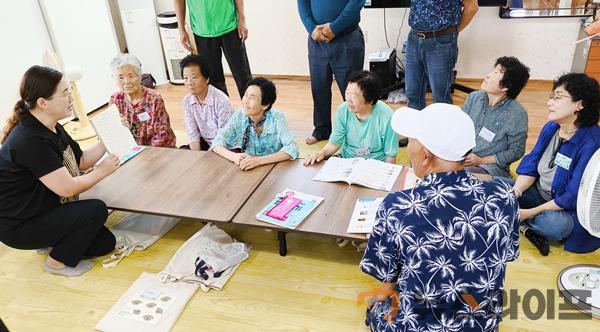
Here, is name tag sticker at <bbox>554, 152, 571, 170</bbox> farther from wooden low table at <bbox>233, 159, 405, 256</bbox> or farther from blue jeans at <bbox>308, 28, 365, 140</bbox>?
blue jeans at <bbox>308, 28, 365, 140</bbox>

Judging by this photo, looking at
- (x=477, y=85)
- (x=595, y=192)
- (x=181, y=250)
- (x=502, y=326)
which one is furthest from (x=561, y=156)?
(x=477, y=85)

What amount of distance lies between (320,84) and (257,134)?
3.32 ft

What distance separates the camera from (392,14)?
14.6 ft

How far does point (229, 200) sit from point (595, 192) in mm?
1458

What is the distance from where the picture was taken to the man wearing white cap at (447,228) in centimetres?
112

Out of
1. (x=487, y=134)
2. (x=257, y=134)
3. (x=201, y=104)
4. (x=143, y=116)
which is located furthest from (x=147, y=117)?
(x=487, y=134)

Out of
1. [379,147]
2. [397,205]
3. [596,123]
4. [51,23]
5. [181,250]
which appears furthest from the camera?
[51,23]

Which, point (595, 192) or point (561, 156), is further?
point (561, 156)

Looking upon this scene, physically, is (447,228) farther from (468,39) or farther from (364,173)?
(468,39)

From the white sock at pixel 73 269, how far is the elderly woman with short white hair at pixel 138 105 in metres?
0.93

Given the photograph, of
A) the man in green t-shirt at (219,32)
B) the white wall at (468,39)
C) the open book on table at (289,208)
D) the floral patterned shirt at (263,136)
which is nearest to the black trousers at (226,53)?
the man in green t-shirt at (219,32)

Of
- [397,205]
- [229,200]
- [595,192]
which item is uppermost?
[397,205]

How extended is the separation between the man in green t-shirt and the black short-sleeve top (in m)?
1.52

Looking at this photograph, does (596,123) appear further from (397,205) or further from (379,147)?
(397,205)
